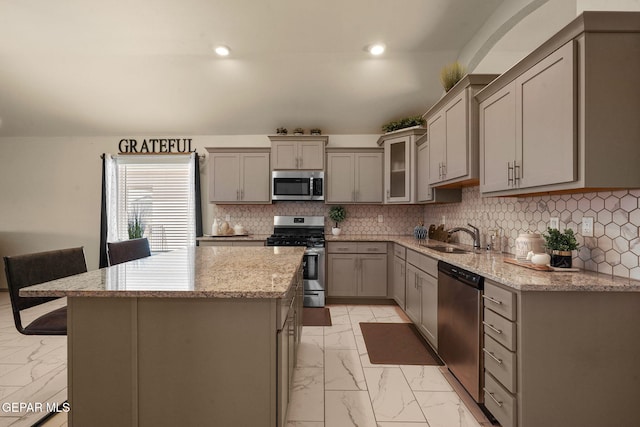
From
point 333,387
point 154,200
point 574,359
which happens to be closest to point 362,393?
point 333,387

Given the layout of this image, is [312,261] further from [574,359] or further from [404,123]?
[574,359]

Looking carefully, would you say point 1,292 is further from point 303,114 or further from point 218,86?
point 303,114

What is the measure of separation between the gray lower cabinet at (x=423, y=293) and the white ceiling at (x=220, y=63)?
2.33 meters

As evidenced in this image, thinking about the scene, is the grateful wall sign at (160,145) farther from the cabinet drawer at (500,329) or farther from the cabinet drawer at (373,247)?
the cabinet drawer at (500,329)

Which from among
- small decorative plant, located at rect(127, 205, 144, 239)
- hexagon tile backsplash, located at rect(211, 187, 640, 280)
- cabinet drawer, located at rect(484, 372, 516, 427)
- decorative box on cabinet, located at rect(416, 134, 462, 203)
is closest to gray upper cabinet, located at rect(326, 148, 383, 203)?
hexagon tile backsplash, located at rect(211, 187, 640, 280)

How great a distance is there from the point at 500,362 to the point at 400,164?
2922 millimetres

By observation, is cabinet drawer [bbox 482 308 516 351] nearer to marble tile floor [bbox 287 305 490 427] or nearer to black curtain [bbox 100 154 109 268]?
marble tile floor [bbox 287 305 490 427]

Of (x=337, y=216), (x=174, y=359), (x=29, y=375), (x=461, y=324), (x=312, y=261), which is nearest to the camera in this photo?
(x=174, y=359)

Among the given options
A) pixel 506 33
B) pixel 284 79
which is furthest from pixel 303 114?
pixel 506 33

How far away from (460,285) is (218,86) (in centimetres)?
375

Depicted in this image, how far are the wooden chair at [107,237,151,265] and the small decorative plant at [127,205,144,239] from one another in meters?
2.02

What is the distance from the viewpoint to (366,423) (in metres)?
1.74

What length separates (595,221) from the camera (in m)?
1.75

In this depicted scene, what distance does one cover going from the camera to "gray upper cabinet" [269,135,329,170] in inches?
167
